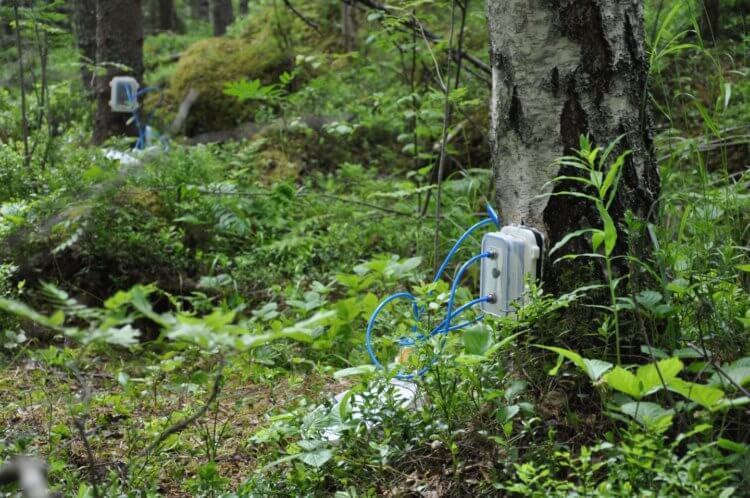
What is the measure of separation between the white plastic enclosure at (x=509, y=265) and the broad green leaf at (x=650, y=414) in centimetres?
51

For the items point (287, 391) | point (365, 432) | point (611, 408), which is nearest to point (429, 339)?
point (365, 432)

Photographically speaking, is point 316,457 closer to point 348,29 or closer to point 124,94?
point 124,94

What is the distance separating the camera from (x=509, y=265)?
7.74 ft

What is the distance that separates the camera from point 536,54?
2.35 meters

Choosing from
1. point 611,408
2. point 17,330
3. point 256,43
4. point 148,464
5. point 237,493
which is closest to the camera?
point 611,408

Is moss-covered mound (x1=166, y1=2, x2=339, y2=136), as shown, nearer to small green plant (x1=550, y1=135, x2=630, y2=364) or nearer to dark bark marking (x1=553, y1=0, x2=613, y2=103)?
dark bark marking (x1=553, y1=0, x2=613, y2=103)

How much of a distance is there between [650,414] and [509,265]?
68 cm

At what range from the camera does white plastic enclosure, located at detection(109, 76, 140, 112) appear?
6.12 m

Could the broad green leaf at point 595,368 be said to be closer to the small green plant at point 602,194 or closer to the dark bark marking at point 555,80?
the small green plant at point 602,194

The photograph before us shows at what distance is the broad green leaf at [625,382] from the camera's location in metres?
1.83

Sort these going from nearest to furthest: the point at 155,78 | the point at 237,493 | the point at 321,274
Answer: the point at 237,493, the point at 321,274, the point at 155,78

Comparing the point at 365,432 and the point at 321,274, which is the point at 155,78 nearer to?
the point at 321,274

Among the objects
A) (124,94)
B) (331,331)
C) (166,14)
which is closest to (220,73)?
(124,94)

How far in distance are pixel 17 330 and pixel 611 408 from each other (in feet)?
9.66
